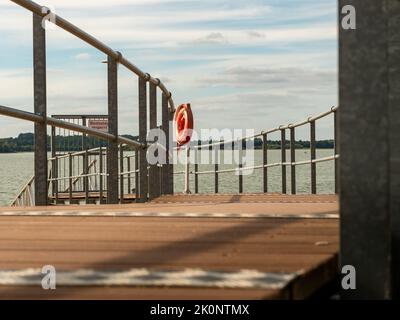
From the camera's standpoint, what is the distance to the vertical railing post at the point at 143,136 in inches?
234

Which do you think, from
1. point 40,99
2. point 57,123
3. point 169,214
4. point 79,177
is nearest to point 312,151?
point 57,123

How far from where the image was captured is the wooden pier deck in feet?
4.95

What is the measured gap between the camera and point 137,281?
61.8 inches

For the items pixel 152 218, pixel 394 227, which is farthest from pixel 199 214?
pixel 394 227

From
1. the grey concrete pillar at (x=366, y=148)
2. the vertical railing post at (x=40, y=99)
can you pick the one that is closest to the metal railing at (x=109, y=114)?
the vertical railing post at (x=40, y=99)

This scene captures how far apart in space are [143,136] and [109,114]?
4.01 feet

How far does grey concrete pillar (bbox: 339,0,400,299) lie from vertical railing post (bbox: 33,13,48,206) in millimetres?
2313

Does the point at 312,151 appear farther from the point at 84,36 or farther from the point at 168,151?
the point at 84,36

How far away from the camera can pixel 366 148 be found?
1684 mm

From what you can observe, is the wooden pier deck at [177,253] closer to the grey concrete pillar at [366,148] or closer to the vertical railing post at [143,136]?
the grey concrete pillar at [366,148]

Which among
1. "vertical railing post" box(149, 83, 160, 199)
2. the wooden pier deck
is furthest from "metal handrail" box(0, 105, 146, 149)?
"vertical railing post" box(149, 83, 160, 199)

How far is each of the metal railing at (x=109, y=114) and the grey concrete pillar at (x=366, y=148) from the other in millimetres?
2035

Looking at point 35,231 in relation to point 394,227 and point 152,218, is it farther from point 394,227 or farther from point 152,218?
point 394,227

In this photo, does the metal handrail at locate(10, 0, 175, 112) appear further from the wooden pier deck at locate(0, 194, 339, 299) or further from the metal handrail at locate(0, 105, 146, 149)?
the wooden pier deck at locate(0, 194, 339, 299)
